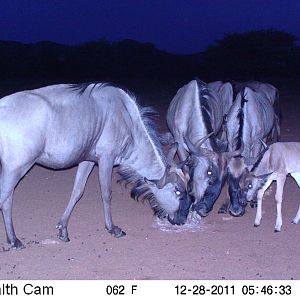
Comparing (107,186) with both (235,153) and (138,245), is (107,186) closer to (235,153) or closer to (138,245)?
(138,245)

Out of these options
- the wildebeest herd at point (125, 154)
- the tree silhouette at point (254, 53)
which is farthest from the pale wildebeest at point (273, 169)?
the tree silhouette at point (254, 53)

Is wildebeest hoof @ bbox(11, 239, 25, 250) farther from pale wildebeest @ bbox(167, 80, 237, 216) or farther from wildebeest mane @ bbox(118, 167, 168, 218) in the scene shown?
pale wildebeest @ bbox(167, 80, 237, 216)

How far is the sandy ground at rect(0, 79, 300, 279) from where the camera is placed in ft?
21.3

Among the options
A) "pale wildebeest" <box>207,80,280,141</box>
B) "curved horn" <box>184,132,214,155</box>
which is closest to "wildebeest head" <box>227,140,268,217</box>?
"curved horn" <box>184,132,214,155</box>

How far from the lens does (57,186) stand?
1009 centimetres

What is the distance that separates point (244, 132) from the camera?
9.27 meters

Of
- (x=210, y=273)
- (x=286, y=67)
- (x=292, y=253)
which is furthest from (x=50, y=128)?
(x=286, y=67)

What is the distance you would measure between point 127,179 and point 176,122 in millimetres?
1744

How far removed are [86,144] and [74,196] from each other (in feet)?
2.56

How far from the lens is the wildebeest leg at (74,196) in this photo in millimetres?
7629

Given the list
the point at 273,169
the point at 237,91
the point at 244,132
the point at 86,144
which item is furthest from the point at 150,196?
the point at 237,91

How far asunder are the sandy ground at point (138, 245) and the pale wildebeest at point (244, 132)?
46 cm

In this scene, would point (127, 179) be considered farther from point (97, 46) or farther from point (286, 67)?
point (97, 46)

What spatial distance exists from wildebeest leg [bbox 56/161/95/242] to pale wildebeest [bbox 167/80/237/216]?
1323mm
